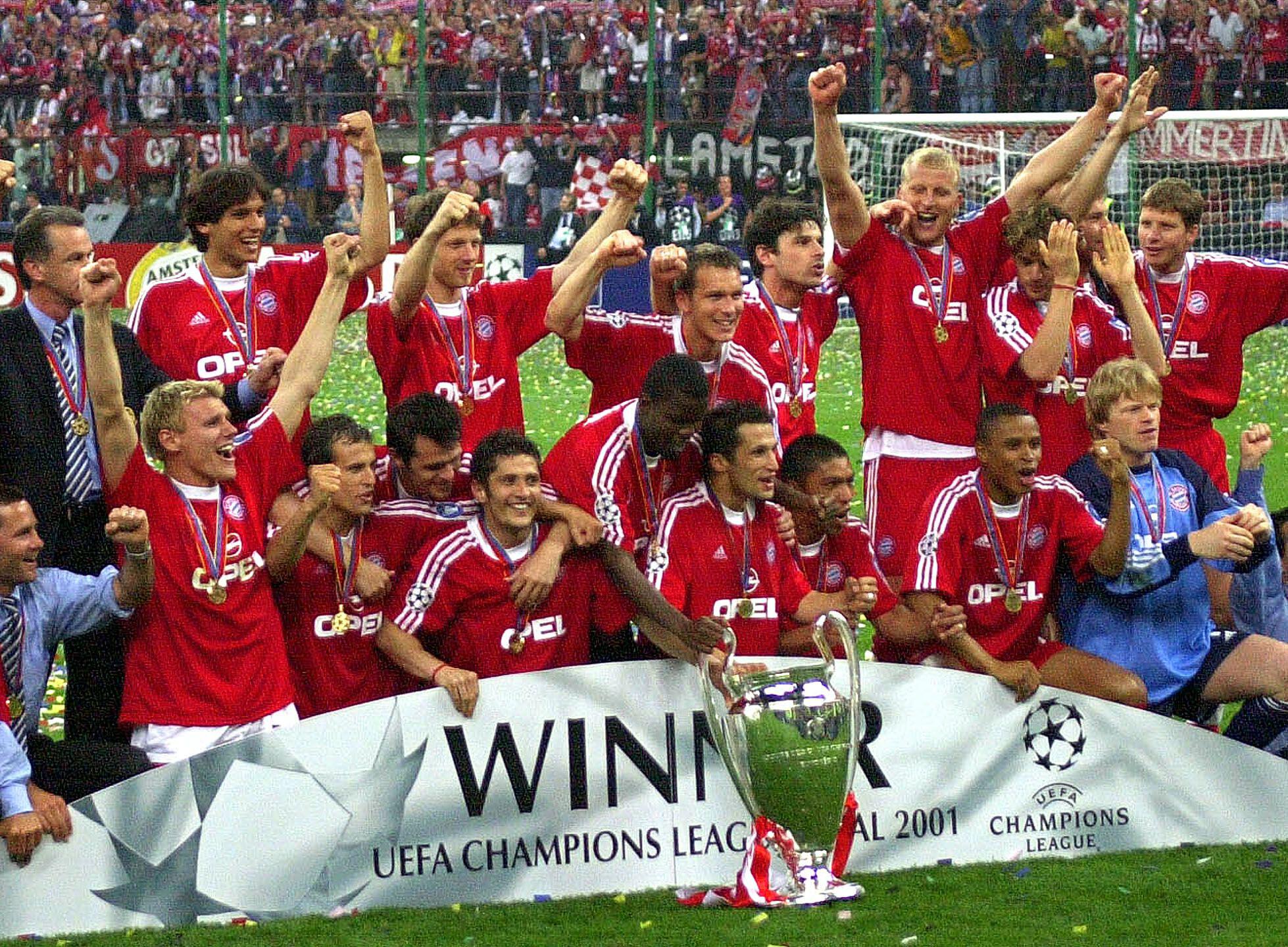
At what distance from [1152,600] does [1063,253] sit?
1.17 m

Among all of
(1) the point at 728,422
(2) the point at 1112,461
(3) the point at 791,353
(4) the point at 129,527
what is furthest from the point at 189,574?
(2) the point at 1112,461

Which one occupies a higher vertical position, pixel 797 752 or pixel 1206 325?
pixel 1206 325

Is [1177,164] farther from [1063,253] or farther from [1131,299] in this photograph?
[1063,253]

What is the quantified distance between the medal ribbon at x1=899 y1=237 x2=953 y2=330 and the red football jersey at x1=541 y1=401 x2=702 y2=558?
117cm

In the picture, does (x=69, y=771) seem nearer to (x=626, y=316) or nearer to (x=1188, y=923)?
(x=626, y=316)

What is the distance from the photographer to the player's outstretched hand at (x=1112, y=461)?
17.0ft

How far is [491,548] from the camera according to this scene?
5090 mm

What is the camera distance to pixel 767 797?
174 inches

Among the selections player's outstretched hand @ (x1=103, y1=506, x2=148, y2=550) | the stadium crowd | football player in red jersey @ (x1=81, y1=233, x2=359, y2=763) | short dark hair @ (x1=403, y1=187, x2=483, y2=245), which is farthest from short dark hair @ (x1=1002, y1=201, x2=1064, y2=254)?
player's outstretched hand @ (x1=103, y1=506, x2=148, y2=550)

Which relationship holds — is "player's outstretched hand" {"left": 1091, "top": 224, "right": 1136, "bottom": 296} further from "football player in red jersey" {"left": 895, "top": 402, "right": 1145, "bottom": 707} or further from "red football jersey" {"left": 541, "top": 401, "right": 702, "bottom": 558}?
"red football jersey" {"left": 541, "top": 401, "right": 702, "bottom": 558}

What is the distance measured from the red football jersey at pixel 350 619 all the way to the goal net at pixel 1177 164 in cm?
1122

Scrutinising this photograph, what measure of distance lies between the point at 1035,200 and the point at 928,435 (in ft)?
3.10

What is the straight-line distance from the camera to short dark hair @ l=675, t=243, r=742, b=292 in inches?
220

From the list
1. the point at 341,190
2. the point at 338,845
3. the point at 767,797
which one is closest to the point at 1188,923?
the point at 767,797
